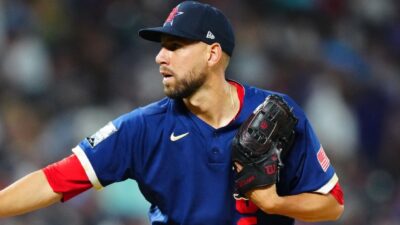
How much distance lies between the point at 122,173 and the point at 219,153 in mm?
447

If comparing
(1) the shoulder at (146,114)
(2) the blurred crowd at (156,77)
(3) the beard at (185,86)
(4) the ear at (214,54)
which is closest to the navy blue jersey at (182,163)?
(1) the shoulder at (146,114)

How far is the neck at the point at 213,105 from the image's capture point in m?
4.37

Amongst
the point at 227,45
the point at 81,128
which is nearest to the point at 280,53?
the point at 81,128

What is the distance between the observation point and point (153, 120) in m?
4.33

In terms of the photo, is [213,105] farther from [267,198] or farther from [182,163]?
[267,198]

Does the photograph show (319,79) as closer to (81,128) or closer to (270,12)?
(270,12)

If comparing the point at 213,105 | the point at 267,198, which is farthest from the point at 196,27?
the point at 267,198

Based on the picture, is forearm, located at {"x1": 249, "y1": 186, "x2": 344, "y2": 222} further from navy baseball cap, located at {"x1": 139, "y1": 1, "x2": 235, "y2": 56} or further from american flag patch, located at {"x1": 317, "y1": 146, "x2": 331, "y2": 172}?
navy baseball cap, located at {"x1": 139, "y1": 1, "x2": 235, "y2": 56}

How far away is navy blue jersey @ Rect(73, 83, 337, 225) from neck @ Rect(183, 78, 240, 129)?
0.04 m

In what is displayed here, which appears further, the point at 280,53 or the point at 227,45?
the point at 280,53

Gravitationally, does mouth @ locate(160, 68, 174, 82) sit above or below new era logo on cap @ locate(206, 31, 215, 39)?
below

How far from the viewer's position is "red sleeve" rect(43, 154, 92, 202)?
13.8ft

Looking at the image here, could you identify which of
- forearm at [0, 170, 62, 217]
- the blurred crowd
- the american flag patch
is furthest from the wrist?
the blurred crowd

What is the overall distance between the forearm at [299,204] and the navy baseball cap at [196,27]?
0.73 meters
